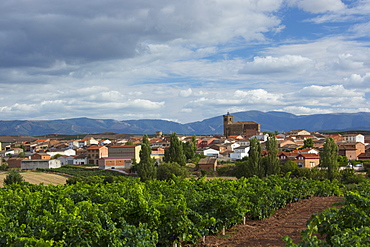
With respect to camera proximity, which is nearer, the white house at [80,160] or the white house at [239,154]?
the white house at [239,154]

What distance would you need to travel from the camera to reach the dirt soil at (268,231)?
13.8 meters

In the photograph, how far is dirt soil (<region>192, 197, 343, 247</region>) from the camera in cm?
1384

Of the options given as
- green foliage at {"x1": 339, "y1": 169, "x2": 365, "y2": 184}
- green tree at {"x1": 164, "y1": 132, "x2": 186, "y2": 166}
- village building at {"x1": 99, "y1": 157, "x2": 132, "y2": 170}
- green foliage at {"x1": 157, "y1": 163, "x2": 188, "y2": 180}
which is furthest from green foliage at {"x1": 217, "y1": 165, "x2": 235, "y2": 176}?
village building at {"x1": 99, "y1": 157, "x2": 132, "y2": 170}

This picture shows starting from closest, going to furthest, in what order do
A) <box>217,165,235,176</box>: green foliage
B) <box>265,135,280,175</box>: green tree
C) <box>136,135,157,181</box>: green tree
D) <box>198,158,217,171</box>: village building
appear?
<box>265,135,280,175</box>: green tree < <box>136,135,157,181</box>: green tree < <box>217,165,235,176</box>: green foliage < <box>198,158,217,171</box>: village building

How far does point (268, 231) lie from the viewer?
15.4 meters

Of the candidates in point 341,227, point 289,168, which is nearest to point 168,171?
point 289,168

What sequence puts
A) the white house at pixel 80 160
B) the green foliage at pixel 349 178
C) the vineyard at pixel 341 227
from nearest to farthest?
the vineyard at pixel 341 227
the green foliage at pixel 349 178
the white house at pixel 80 160

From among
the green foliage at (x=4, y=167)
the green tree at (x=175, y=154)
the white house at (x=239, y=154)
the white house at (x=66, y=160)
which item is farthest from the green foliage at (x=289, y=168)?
the green foliage at (x=4, y=167)

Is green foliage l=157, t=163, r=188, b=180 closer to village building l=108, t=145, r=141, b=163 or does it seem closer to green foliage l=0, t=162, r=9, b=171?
village building l=108, t=145, r=141, b=163

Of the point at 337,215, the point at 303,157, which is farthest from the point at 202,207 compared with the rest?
the point at 303,157

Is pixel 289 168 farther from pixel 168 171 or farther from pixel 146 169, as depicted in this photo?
pixel 146 169

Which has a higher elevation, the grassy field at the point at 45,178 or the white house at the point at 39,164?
the white house at the point at 39,164

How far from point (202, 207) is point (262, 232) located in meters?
2.53

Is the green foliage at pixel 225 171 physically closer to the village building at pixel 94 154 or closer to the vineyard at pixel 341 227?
the village building at pixel 94 154
